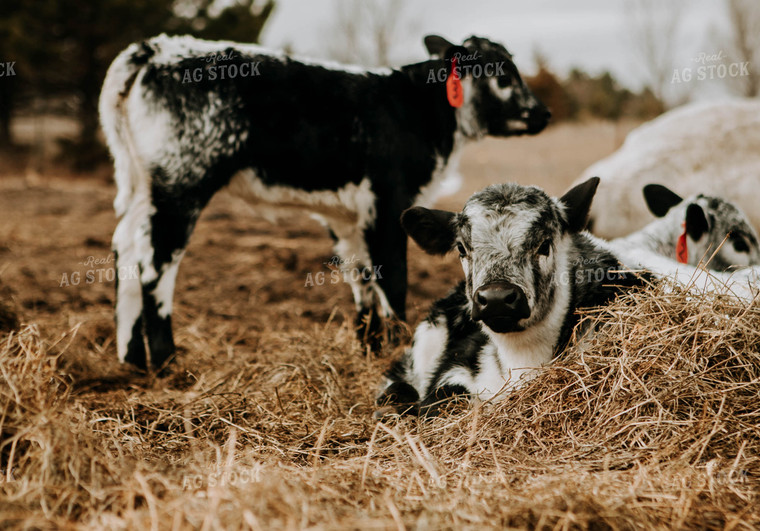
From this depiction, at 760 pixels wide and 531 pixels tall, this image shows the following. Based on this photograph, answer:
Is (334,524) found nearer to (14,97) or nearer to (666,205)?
(666,205)

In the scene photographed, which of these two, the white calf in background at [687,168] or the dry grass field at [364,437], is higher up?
the white calf in background at [687,168]

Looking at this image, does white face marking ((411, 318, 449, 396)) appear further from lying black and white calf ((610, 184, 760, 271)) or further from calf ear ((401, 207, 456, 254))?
lying black and white calf ((610, 184, 760, 271))

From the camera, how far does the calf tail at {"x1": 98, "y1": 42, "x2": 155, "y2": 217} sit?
4.70 metres

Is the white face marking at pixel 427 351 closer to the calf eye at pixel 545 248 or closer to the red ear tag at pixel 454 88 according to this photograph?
the calf eye at pixel 545 248

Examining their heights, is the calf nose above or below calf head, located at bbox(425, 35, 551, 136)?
below

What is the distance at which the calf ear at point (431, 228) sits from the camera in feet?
11.7

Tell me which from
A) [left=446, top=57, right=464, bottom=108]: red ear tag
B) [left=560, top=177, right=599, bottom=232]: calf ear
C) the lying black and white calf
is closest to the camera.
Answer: [left=560, top=177, right=599, bottom=232]: calf ear

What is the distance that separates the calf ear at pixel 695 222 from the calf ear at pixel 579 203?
1329 mm

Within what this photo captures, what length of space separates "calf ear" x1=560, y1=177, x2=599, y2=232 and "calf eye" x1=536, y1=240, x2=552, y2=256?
249mm

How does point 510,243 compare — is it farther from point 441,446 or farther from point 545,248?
point 441,446

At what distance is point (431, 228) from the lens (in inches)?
143

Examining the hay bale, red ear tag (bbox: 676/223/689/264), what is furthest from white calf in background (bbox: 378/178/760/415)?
red ear tag (bbox: 676/223/689/264)

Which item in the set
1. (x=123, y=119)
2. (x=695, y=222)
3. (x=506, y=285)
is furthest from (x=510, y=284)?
(x=123, y=119)

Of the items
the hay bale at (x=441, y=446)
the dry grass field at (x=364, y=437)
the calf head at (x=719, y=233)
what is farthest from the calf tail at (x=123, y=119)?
the calf head at (x=719, y=233)
